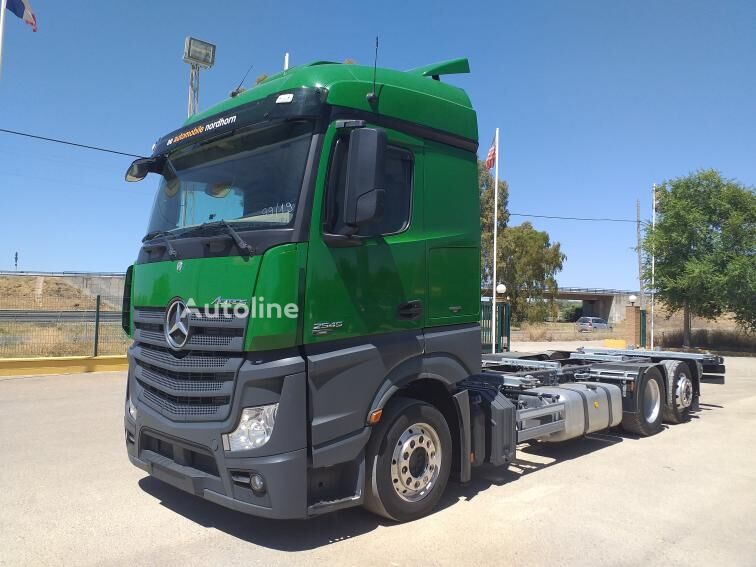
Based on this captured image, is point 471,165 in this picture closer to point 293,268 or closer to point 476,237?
point 476,237

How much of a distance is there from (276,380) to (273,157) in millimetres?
1593

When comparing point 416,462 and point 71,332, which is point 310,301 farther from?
point 71,332

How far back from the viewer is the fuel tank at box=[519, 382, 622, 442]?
6465 mm

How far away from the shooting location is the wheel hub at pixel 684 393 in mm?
8797

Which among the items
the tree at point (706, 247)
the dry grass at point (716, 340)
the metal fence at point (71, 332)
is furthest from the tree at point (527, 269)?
the metal fence at point (71, 332)

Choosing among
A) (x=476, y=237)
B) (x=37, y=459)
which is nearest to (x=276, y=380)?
(x=476, y=237)

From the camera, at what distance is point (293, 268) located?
3.81 m

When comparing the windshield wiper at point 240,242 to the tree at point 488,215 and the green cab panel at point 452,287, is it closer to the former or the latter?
the green cab panel at point 452,287

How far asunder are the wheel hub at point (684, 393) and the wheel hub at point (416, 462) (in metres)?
5.66

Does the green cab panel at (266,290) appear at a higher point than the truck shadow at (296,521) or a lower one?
higher

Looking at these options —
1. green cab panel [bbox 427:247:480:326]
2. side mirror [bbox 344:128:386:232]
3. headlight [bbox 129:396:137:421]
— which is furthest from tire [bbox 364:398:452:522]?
headlight [bbox 129:396:137:421]

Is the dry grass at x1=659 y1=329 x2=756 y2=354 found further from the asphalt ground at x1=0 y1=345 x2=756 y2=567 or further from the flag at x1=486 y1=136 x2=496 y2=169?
the asphalt ground at x1=0 y1=345 x2=756 y2=567

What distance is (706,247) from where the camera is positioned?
1046 inches

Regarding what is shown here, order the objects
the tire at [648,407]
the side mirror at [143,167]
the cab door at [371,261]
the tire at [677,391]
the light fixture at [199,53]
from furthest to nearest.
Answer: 1. the light fixture at [199,53]
2. the tire at [677,391]
3. the tire at [648,407]
4. the side mirror at [143,167]
5. the cab door at [371,261]
